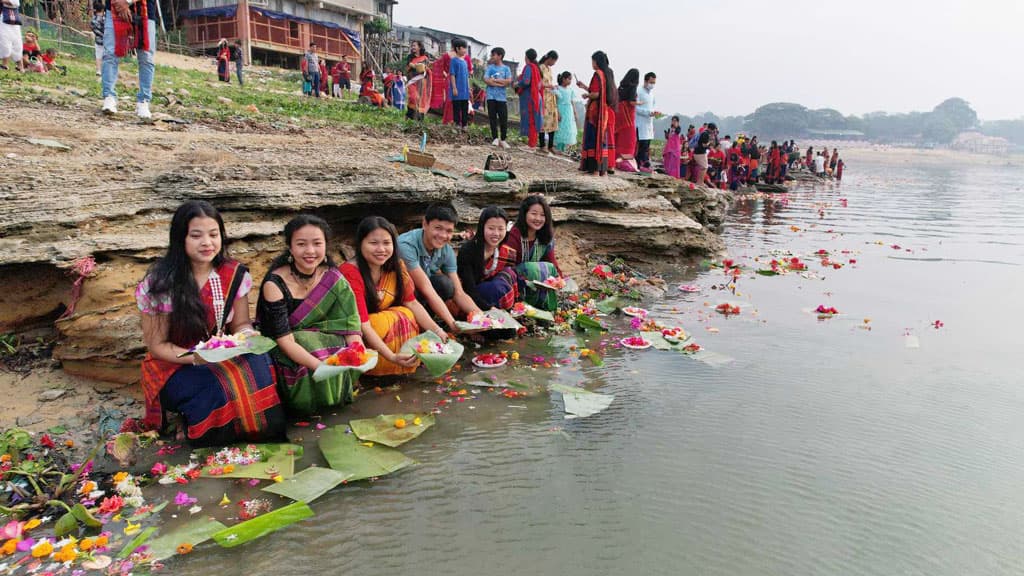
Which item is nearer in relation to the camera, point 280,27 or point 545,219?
point 545,219

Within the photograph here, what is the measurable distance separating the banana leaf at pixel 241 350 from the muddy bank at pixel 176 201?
3.35 feet

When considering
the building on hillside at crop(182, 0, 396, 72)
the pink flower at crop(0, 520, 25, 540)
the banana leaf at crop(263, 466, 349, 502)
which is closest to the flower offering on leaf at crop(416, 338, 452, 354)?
the banana leaf at crop(263, 466, 349, 502)

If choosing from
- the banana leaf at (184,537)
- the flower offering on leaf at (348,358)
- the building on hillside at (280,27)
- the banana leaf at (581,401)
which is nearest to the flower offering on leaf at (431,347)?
the flower offering on leaf at (348,358)

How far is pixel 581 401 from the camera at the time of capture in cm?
380

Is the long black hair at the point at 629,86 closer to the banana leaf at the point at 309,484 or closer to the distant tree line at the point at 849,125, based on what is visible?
the banana leaf at the point at 309,484

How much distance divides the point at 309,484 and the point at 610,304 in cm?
393

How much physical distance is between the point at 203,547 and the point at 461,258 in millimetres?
Result: 3160

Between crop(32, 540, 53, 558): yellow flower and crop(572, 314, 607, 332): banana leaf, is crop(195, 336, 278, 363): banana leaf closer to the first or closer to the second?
crop(32, 540, 53, 558): yellow flower

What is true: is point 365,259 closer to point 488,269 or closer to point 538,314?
point 488,269

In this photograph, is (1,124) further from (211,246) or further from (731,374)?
(731,374)

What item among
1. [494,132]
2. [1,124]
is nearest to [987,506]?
[1,124]

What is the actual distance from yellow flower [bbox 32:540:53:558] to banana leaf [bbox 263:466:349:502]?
2.55 ft

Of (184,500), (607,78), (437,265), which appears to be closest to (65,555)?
(184,500)

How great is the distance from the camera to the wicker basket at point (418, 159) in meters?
6.61
